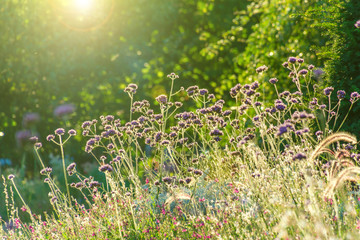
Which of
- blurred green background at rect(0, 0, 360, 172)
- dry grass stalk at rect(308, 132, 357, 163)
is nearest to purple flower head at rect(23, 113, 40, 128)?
blurred green background at rect(0, 0, 360, 172)

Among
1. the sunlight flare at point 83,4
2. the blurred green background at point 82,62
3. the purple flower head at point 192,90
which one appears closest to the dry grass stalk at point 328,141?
the purple flower head at point 192,90

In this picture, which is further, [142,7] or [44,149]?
[142,7]

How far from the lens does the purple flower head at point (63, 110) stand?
8.54 m

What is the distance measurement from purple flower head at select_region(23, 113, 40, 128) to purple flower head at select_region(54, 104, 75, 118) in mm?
432

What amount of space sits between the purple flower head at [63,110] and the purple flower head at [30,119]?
43cm

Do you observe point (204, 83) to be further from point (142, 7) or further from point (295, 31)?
point (295, 31)

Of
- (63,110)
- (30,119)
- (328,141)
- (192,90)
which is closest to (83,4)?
(63,110)

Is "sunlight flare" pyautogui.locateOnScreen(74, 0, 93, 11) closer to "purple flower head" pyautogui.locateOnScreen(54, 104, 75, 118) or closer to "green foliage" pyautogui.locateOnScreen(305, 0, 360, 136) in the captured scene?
"purple flower head" pyautogui.locateOnScreen(54, 104, 75, 118)

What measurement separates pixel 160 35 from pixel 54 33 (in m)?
2.28

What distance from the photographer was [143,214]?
3904mm

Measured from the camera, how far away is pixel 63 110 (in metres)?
8.55

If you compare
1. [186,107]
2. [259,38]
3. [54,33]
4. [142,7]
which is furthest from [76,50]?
[259,38]

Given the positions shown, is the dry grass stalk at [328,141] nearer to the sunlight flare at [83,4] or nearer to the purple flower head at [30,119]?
the purple flower head at [30,119]

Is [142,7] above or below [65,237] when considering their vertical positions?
above
